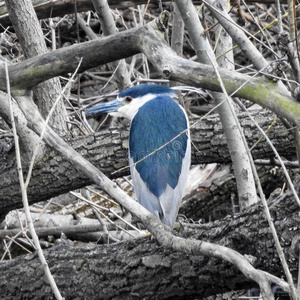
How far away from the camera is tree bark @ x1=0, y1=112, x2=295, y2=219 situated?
351 centimetres

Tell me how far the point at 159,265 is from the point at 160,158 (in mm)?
1059

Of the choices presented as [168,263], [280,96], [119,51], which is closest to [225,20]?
[119,51]

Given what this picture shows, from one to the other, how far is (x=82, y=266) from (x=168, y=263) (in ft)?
1.58

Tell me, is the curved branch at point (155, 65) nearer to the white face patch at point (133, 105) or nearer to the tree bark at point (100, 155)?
the tree bark at point (100, 155)

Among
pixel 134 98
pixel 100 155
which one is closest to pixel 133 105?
pixel 134 98

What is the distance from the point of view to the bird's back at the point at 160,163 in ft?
12.0

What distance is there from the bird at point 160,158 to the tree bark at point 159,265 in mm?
637

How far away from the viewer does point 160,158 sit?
3734 mm

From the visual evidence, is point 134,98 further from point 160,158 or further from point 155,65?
point 155,65

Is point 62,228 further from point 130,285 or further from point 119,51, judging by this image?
point 119,51

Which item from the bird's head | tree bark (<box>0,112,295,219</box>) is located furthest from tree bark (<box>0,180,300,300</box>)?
the bird's head

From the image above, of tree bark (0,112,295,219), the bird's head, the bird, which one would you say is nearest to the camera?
tree bark (0,112,295,219)

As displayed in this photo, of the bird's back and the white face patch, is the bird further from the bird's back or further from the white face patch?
the white face patch

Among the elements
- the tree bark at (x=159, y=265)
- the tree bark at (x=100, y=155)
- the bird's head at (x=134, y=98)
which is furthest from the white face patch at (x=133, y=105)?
the tree bark at (x=159, y=265)
